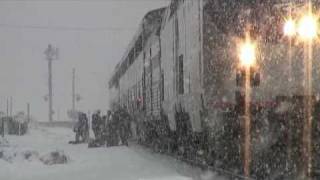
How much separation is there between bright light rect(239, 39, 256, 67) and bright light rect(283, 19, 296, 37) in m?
0.57

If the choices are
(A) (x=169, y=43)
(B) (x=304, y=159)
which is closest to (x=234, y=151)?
(B) (x=304, y=159)

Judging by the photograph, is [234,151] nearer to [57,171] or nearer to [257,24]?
[257,24]

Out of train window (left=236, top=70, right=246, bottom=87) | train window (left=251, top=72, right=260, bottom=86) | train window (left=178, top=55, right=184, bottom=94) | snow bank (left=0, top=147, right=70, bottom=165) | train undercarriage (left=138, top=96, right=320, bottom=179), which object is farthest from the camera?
snow bank (left=0, top=147, right=70, bottom=165)

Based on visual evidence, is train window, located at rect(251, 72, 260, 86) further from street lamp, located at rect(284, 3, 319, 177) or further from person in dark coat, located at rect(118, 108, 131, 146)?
person in dark coat, located at rect(118, 108, 131, 146)

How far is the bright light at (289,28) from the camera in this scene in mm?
10984

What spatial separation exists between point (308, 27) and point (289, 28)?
32cm

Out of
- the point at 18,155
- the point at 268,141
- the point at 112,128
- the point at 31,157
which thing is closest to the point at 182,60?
the point at 268,141

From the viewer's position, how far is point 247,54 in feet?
36.8

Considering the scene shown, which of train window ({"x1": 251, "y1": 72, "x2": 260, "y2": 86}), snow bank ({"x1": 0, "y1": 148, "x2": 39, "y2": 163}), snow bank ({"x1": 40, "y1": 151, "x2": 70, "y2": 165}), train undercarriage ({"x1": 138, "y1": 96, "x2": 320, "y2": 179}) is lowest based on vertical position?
snow bank ({"x1": 0, "y1": 148, "x2": 39, "y2": 163})

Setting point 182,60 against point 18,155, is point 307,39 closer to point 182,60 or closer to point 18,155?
point 182,60

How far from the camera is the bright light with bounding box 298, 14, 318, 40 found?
425 inches

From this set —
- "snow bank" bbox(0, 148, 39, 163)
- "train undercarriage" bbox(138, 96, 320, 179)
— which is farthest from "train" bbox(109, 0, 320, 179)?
"snow bank" bbox(0, 148, 39, 163)

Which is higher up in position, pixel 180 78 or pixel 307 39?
pixel 307 39

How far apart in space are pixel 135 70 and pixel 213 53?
43.7 feet
